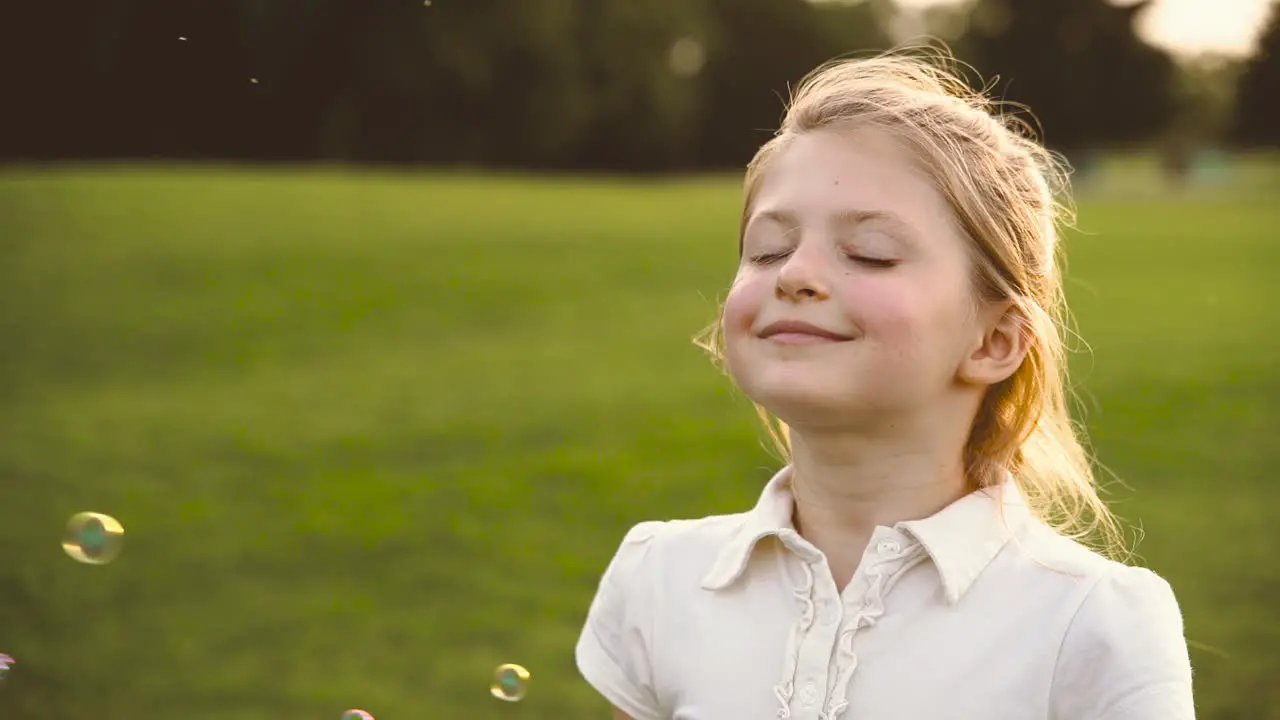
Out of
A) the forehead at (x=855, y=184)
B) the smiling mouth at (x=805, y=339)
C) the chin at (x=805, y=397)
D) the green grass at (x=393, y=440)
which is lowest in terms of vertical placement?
the green grass at (x=393, y=440)

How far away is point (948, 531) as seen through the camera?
1995 millimetres

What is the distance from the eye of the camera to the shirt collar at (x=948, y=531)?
1961mm

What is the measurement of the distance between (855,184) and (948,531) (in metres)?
0.50

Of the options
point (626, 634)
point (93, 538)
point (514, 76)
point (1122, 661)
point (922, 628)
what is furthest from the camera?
Result: point (514, 76)

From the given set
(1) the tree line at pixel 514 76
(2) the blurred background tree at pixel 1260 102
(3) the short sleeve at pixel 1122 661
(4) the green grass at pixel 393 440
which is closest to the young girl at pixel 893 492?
(3) the short sleeve at pixel 1122 661

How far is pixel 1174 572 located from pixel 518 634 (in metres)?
3.12

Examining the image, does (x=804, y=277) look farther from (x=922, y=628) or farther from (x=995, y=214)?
(x=922, y=628)

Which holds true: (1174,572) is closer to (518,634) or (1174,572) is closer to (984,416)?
(518,634)

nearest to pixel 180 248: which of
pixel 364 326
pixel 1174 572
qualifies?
pixel 364 326

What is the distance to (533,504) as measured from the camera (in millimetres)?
7613

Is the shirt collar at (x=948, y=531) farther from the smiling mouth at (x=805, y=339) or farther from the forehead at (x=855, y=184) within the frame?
the forehead at (x=855, y=184)

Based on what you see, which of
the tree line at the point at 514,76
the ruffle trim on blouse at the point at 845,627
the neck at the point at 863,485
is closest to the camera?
the ruffle trim on blouse at the point at 845,627

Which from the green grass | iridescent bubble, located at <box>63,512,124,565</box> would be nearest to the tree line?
the green grass

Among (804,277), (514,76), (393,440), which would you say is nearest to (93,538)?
(804,277)
